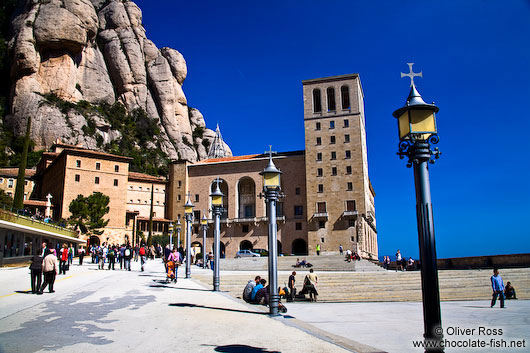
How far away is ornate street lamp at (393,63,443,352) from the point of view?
468 centimetres

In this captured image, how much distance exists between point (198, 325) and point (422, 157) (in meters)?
5.50

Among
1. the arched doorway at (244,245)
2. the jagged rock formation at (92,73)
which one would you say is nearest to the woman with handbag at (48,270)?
the arched doorway at (244,245)

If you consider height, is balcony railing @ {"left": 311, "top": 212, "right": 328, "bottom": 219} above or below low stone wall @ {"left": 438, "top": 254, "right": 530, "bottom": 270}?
above

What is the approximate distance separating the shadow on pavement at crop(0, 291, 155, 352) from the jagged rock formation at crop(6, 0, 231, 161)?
7193 centimetres

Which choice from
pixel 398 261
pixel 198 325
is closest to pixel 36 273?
pixel 198 325

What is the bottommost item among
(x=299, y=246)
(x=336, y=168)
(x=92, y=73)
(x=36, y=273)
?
(x=36, y=273)

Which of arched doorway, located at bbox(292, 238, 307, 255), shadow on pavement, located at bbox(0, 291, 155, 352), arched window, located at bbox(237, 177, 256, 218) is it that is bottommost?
shadow on pavement, located at bbox(0, 291, 155, 352)

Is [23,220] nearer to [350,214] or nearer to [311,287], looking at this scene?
[311,287]

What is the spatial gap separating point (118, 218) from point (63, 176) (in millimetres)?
9418

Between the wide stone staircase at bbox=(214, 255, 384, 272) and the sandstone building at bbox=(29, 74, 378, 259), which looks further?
the sandstone building at bbox=(29, 74, 378, 259)

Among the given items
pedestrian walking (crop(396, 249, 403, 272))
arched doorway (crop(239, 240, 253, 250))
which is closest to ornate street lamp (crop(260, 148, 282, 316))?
pedestrian walking (crop(396, 249, 403, 272))

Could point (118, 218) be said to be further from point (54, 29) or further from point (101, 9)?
point (101, 9)

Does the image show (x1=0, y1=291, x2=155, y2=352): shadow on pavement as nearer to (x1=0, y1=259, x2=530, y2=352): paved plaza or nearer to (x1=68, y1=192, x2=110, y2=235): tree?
(x1=0, y1=259, x2=530, y2=352): paved plaza

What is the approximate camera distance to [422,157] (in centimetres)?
513
